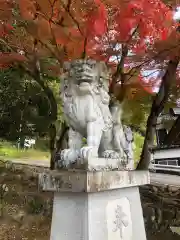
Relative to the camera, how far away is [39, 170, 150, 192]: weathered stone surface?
3021 mm

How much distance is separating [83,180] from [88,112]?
86 cm

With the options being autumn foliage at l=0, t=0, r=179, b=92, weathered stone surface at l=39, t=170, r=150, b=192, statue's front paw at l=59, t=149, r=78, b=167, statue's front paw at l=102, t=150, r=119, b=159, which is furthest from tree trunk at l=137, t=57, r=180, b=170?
statue's front paw at l=59, t=149, r=78, b=167

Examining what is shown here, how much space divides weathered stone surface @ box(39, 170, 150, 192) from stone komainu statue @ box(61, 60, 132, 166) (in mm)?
216

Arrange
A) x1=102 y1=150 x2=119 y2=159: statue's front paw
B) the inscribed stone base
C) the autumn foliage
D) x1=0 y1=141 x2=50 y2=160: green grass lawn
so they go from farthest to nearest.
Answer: x1=0 y1=141 x2=50 y2=160: green grass lawn → the autumn foliage → x1=102 y1=150 x2=119 y2=159: statue's front paw → the inscribed stone base

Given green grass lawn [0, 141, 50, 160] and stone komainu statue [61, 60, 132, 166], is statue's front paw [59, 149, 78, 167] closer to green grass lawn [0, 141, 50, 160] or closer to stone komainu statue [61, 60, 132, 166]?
A: stone komainu statue [61, 60, 132, 166]

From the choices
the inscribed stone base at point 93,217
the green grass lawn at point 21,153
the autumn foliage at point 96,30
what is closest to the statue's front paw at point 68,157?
the inscribed stone base at point 93,217

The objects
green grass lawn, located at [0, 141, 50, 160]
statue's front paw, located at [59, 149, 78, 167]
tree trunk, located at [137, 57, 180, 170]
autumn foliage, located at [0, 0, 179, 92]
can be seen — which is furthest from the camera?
green grass lawn, located at [0, 141, 50, 160]

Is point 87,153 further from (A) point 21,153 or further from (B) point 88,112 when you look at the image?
(A) point 21,153

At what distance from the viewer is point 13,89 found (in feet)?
27.8

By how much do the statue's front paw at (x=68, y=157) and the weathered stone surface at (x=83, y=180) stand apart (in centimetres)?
14

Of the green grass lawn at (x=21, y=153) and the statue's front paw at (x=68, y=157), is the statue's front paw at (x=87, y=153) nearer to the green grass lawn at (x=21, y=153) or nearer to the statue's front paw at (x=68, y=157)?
the statue's front paw at (x=68, y=157)

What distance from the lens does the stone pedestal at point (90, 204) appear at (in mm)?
3088

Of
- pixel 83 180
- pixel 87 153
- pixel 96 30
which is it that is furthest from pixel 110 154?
pixel 96 30

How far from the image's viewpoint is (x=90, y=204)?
3.14m
